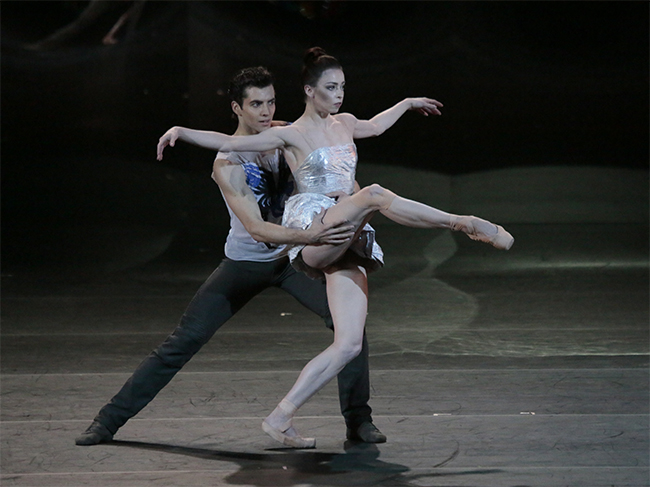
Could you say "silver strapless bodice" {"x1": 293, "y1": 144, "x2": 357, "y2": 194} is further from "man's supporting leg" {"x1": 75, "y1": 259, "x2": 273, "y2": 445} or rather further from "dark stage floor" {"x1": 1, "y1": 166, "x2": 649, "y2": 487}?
"dark stage floor" {"x1": 1, "y1": 166, "x2": 649, "y2": 487}

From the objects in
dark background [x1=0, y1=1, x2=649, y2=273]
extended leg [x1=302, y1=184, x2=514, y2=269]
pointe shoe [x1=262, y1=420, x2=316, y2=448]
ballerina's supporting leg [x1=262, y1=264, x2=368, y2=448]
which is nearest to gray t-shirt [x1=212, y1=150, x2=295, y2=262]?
ballerina's supporting leg [x1=262, y1=264, x2=368, y2=448]

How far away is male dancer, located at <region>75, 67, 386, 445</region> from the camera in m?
2.77

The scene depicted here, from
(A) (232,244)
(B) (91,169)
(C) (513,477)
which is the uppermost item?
(B) (91,169)

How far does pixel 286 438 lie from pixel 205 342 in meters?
0.42

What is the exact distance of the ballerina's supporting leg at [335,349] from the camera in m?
2.59

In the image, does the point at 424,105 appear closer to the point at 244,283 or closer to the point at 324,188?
the point at 324,188

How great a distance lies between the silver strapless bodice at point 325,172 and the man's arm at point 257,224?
0.55ft

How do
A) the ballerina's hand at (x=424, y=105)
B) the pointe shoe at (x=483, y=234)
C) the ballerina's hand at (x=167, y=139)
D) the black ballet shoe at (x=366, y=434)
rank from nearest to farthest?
the pointe shoe at (x=483, y=234) < the ballerina's hand at (x=167, y=139) < the black ballet shoe at (x=366, y=434) < the ballerina's hand at (x=424, y=105)

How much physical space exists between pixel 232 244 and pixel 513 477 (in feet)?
3.84

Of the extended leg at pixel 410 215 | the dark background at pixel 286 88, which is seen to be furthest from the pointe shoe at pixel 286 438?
the dark background at pixel 286 88

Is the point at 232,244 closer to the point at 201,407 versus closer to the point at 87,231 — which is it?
the point at 201,407

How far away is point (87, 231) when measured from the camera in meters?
8.55

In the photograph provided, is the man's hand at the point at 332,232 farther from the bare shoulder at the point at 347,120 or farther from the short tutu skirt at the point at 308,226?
the bare shoulder at the point at 347,120

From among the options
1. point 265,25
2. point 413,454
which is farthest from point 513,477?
point 265,25
